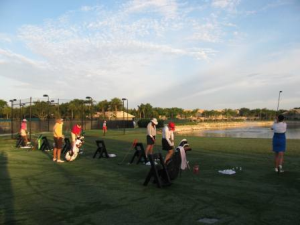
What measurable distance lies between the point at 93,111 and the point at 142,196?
41.2 meters

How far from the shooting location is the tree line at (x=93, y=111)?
138ft

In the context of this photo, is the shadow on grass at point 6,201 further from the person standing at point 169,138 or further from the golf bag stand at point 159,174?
the person standing at point 169,138

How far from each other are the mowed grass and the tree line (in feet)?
52.5

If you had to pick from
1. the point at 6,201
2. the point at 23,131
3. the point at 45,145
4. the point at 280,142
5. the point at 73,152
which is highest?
the point at 280,142

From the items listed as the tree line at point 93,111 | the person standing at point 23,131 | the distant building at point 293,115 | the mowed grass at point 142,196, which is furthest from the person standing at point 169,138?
the distant building at point 293,115

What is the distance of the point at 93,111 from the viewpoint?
46.5m

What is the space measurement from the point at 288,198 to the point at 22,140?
53.5 feet

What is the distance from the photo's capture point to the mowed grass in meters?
5.00

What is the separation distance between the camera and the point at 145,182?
7.34 metres

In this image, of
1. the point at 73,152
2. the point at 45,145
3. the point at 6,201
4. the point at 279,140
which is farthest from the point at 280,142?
the point at 45,145

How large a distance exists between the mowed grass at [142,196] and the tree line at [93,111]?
16003 millimetres

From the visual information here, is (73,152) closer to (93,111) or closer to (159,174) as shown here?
(159,174)

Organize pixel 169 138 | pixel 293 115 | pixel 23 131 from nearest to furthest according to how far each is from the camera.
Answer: pixel 169 138 → pixel 23 131 → pixel 293 115

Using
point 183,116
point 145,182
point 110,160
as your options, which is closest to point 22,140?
point 110,160
